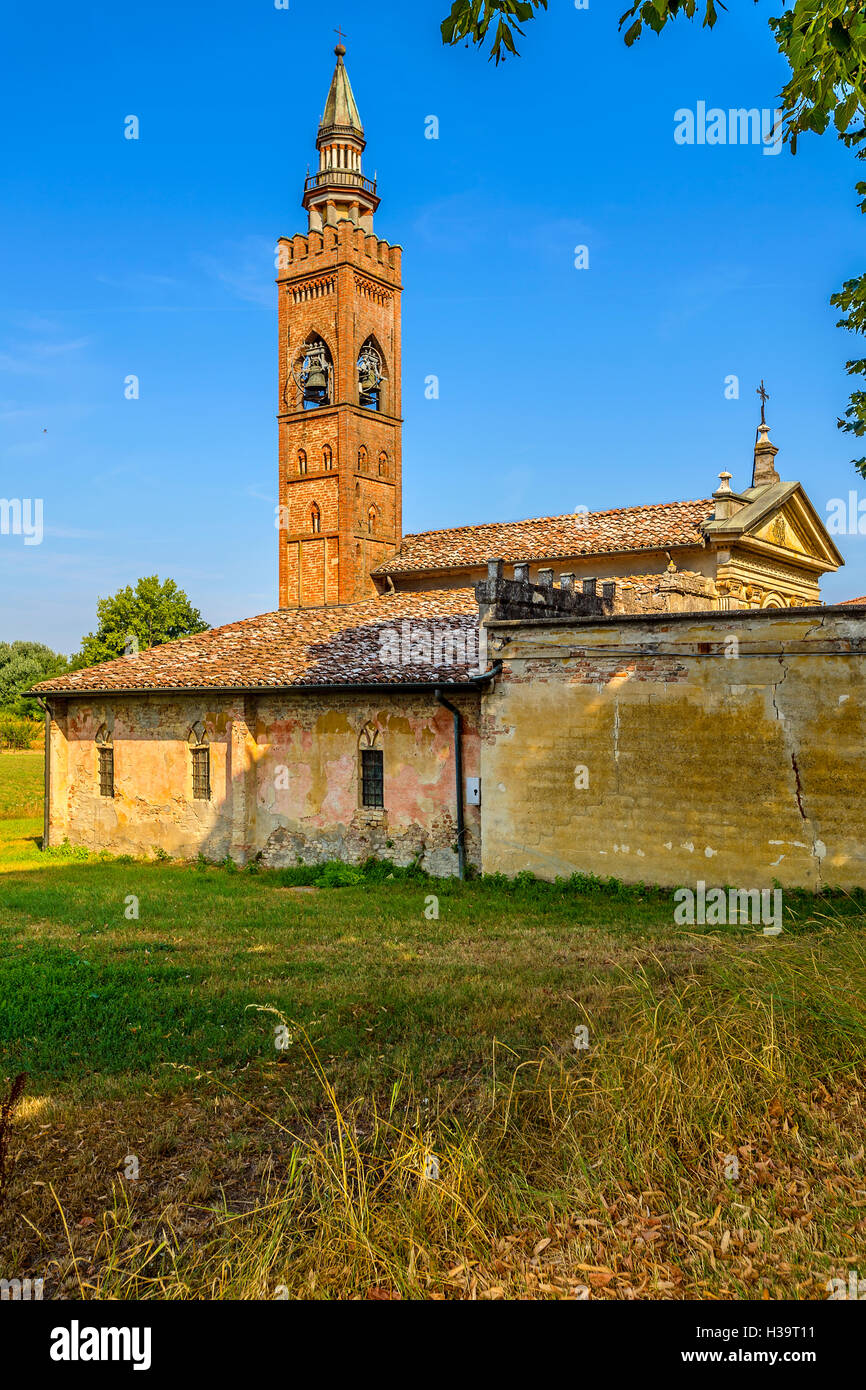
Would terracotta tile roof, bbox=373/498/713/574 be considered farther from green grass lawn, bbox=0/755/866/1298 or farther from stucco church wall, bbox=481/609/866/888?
green grass lawn, bbox=0/755/866/1298

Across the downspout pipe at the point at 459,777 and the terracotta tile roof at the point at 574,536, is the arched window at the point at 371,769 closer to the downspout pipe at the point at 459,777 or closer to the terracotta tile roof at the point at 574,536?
the downspout pipe at the point at 459,777

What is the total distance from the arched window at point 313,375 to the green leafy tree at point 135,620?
65.6 feet

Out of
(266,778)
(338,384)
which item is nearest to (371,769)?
(266,778)

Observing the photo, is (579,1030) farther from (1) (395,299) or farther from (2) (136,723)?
(1) (395,299)

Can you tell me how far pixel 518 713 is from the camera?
523 inches

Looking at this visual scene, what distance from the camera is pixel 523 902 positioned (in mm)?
12000

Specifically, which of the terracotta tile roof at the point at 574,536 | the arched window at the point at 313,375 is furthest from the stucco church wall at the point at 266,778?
the arched window at the point at 313,375

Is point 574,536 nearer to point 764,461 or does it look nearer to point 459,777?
point 764,461

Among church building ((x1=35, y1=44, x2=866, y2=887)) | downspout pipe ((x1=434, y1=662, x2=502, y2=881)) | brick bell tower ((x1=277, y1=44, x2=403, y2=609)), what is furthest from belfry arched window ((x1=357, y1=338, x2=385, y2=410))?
downspout pipe ((x1=434, y1=662, x2=502, y2=881))

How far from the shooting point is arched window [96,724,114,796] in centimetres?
1872

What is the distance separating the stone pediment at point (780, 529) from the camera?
808 inches

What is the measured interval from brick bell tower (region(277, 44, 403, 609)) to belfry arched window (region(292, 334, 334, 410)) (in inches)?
1.7

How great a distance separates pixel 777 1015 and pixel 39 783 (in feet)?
108
